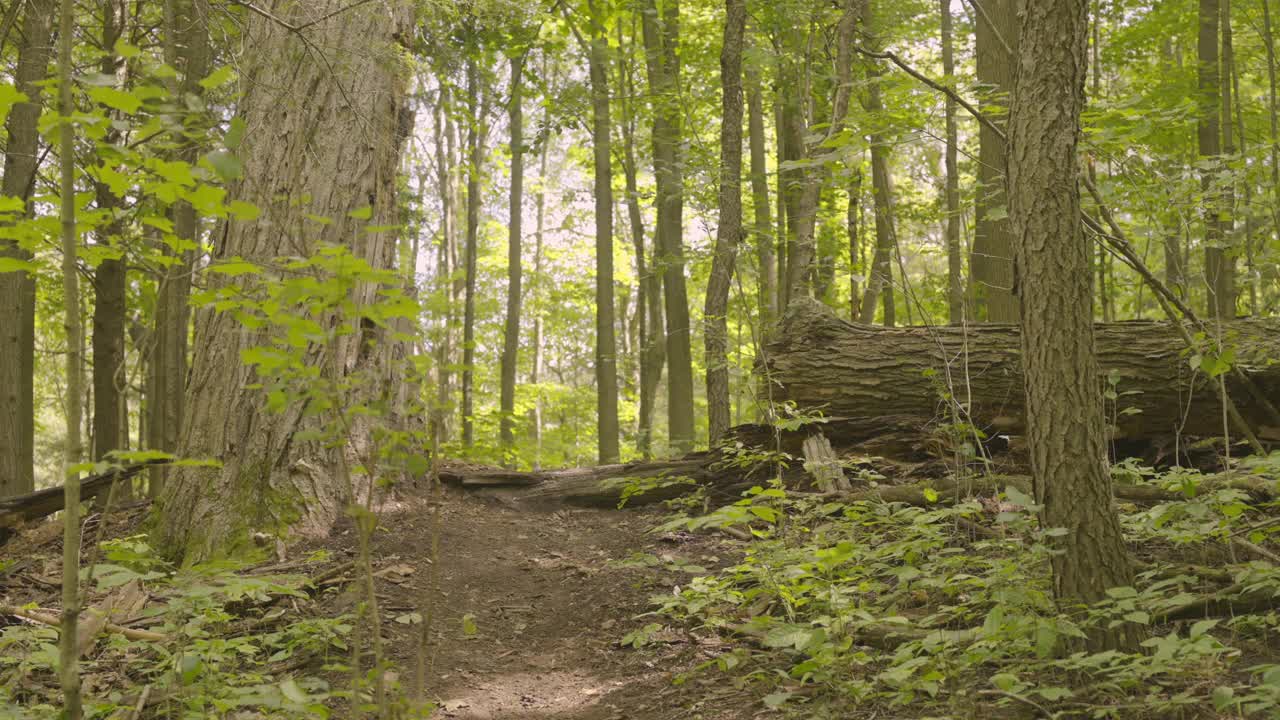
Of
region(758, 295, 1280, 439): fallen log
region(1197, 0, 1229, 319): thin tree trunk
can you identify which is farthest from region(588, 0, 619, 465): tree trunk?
region(1197, 0, 1229, 319): thin tree trunk

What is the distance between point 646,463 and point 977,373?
279cm

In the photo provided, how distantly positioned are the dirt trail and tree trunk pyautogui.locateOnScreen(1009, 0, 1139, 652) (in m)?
1.44

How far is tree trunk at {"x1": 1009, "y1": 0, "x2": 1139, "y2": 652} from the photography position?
283 centimetres

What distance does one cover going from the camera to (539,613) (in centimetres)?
479

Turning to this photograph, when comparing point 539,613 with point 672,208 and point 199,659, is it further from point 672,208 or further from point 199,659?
point 672,208

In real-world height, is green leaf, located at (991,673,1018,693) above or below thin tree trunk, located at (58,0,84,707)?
below

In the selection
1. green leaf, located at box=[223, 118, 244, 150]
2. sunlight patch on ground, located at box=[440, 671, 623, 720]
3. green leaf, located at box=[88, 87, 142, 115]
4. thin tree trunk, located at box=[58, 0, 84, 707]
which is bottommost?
sunlight patch on ground, located at box=[440, 671, 623, 720]

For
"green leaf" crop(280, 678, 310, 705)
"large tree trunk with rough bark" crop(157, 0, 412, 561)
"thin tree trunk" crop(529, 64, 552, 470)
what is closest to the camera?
"green leaf" crop(280, 678, 310, 705)

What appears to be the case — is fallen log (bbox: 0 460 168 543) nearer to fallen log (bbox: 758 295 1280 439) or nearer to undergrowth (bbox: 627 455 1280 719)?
undergrowth (bbox: 627 455 1280 719)

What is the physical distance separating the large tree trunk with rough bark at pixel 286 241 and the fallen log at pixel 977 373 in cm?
304

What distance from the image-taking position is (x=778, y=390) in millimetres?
6145

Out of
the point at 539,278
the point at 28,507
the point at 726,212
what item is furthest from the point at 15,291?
the point at 539,278

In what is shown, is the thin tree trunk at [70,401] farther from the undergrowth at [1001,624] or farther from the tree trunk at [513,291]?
the tree trunk at [513,291]

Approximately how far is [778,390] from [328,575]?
11.1 ft
